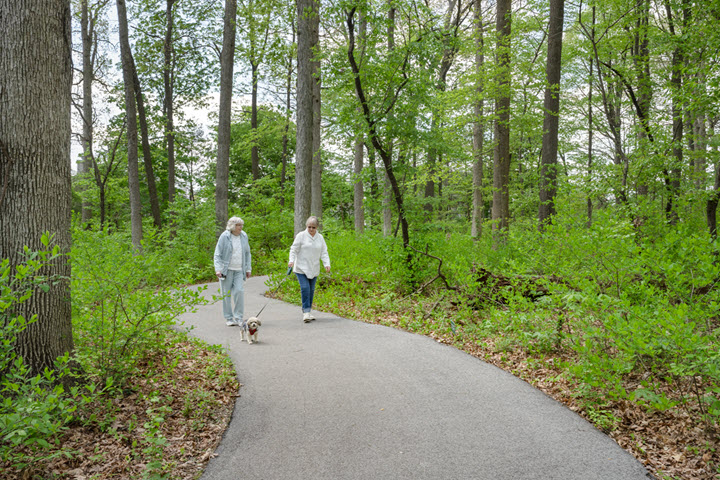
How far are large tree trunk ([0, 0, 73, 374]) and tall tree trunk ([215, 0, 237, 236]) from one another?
40.6 feet

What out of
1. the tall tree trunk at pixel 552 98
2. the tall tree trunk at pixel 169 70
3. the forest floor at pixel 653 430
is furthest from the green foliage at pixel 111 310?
the tall tree trunk at pixel 169 70

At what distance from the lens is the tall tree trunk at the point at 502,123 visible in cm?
1312

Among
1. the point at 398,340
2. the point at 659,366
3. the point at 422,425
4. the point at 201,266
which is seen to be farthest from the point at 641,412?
the point at 201,266

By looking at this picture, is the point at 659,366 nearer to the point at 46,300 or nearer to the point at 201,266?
the point at 46,300

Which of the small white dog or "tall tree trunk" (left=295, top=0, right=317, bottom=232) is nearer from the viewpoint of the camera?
the small white dog

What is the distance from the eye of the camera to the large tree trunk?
3.52 meters

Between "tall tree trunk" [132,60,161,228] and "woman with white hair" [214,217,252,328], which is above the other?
"tall tree trunk" [132,60,161,228]

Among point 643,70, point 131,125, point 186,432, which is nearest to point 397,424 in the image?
point 186,432

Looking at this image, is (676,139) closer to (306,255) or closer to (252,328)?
(306,255)

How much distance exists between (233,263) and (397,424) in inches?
190

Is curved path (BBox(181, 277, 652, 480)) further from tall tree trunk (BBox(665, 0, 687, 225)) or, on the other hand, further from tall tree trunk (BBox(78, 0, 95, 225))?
tall tree trunk (BBox(78, 0, 95, 225))

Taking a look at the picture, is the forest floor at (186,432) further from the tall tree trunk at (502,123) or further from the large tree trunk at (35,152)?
the tall tree trunk at (502,123)

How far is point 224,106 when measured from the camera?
15.8m

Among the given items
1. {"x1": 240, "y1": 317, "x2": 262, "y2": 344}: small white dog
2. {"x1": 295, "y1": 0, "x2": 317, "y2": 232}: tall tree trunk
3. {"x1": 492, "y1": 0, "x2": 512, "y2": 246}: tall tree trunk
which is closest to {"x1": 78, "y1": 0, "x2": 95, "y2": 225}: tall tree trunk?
{"x1": 295, "y1": 0, "x2": 317, "y2": 232}: tall tree trunk
